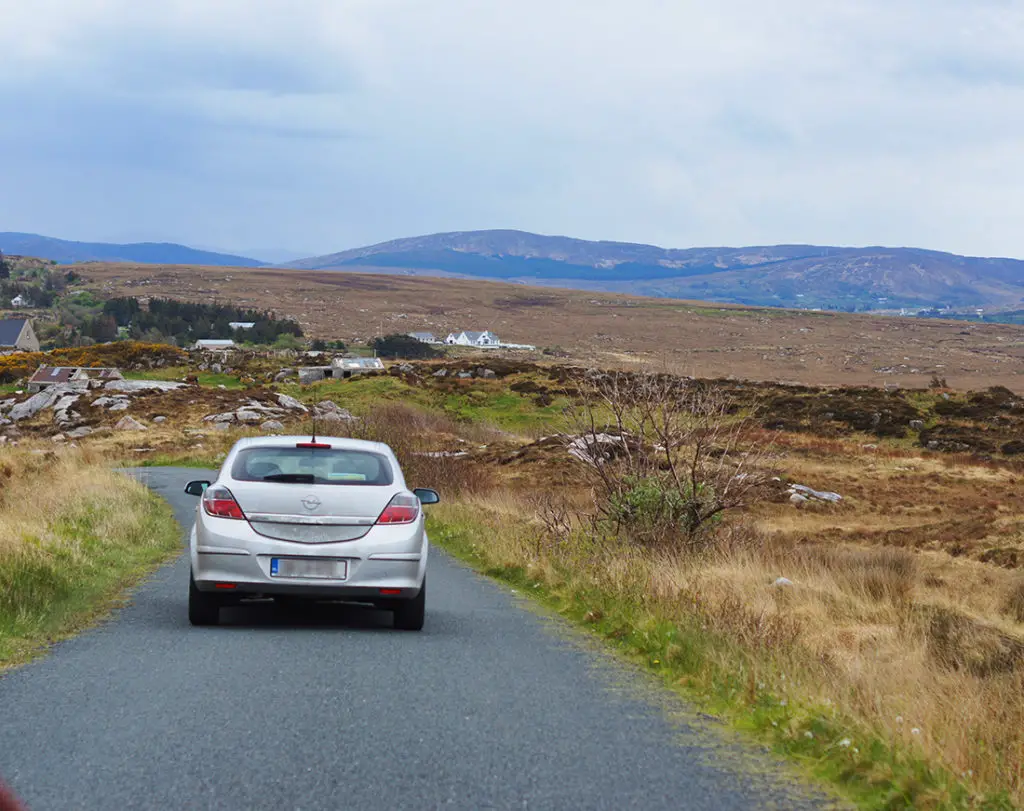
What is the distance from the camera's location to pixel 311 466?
10.8 meters

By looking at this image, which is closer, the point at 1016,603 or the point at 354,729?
the point at 354,729

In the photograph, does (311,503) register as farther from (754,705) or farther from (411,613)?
(754,705)

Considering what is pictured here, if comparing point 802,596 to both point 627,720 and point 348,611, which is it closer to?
point 348,611

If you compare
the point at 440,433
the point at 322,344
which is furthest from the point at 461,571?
the point at 322,344

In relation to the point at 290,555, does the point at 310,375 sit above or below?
below

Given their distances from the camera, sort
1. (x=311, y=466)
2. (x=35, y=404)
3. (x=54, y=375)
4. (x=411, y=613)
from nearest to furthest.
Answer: (x=411, y=613) < (x=311, y=466) < (x=35, y=404) < (x=54, y=375)

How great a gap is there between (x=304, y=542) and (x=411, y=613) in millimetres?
1202

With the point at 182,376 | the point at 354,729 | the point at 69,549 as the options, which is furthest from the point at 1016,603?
the point at 182,376

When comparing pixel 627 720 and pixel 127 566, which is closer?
pixel 627 720

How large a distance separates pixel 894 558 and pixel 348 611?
1018cm

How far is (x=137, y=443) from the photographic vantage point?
157ft

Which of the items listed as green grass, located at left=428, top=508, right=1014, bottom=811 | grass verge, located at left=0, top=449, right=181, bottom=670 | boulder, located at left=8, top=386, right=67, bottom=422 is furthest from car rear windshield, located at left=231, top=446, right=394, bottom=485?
boulder, located at left=8, top=386, right=67, bottom=422

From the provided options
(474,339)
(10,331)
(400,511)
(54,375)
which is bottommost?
(474,339)

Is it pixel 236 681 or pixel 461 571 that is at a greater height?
pixel 236 681
